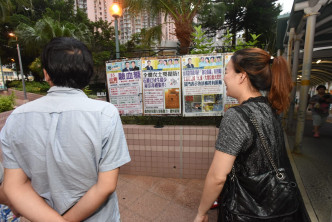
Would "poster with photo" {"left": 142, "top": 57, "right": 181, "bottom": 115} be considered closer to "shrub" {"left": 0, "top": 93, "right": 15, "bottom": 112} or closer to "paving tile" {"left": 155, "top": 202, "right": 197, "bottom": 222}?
"paving tile" {"left": 155, "top": 202, "right": 197, "bottom": 222}

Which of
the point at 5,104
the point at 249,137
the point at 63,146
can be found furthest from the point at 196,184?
the point at 5,104

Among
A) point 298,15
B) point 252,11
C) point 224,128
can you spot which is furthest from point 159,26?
point 252,11

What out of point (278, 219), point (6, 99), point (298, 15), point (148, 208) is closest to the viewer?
point (278, 219)

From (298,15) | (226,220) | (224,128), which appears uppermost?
(298,15)

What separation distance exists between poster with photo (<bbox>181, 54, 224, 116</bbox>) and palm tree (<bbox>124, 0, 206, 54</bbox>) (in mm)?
2782

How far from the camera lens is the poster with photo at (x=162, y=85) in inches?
132

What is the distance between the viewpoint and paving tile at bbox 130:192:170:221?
2.54 meters

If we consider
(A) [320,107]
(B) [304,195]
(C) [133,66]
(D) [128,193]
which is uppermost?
(C) [133,66]

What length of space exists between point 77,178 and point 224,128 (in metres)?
0.89

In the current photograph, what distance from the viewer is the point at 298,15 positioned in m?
4.56

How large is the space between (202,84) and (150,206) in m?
2.24

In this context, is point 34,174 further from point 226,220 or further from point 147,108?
point 147,108

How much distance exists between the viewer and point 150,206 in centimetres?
270

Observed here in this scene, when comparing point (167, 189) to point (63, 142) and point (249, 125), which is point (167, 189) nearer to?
point (249, 125)
